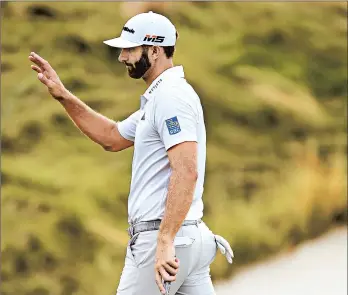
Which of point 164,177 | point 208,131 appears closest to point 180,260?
point 164,177

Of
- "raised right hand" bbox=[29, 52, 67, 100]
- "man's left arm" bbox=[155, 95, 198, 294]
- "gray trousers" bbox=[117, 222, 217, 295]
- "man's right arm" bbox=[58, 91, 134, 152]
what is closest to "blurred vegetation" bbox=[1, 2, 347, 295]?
"man's right arm" bbox=[58, 91, 134, 152]

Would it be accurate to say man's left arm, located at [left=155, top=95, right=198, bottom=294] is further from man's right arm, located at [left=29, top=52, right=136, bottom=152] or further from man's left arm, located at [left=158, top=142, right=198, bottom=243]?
man's right arm, located at [left=29, top=52, right=136, bottom=152]

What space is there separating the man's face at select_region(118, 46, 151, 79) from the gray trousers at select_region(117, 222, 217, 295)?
50cm

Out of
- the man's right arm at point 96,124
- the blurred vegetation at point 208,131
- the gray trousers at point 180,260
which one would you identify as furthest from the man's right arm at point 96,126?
the blurred vegetation at point 208,131

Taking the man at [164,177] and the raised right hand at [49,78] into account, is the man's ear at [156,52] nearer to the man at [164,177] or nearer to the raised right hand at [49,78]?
the man at [164,177]

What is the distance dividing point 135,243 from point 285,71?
453cm

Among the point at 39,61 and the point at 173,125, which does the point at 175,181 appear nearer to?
the point at 173,125

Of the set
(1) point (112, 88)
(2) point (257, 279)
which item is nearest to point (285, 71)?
(1) point (112, 88)

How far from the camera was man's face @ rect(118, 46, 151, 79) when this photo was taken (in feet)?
12.1

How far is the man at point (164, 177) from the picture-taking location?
3482 mm

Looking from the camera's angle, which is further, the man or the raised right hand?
the raised right hand

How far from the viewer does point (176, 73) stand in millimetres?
3658

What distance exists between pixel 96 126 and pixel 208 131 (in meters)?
3.34

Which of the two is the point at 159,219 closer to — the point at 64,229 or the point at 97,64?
the point at 64,229
